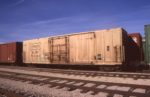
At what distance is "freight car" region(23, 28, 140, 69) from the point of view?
13727mm

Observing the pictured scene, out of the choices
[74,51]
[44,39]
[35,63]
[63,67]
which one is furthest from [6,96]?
[35,63]

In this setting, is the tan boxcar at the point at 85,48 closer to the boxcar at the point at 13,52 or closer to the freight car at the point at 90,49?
the freight car at the point at 90,49

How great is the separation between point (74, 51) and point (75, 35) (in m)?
1.52

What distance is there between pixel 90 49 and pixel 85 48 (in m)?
0.57

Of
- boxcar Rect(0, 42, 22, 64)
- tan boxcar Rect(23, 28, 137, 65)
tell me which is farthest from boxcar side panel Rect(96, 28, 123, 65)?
boxcar Rect(0, 42, 22, 64)

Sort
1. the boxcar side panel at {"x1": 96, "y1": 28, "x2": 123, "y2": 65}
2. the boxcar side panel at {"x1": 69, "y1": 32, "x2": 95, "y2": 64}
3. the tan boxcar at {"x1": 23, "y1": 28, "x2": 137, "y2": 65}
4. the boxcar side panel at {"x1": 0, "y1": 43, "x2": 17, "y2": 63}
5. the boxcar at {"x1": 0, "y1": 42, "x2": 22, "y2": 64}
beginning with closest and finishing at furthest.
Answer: the boxcar side panel at {"x1": 96, "y1": 28, "x2": 123, "y2": 65}, the tan boxcar at {"x1": 23, "y1": 28, "x2": 137, "y2": 65}, the boxcar side panel at {"x1": 69, "y1": 32, "x2": 95, "y2": 64}, the boxcar at {"x1": 0, "y1": 42, "x2": 22, "y2": 64}, the boxcar side panel at {"x1": 0, "y1": 43, "x2": 17, "y2": 63}

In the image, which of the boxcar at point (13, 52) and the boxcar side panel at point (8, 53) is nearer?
the boxcar at point (13, 52)

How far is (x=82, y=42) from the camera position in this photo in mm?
15945

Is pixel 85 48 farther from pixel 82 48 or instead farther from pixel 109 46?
pixel 109 46

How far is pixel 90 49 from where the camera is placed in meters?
15.3

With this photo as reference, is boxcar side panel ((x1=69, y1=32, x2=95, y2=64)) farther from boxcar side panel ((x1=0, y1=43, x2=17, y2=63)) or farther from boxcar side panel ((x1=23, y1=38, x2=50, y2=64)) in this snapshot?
boxcar side panel ((x1=0, y1=43, x2=17, y2=63))

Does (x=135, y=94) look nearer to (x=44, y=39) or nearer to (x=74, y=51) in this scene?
(x=74, y=51)

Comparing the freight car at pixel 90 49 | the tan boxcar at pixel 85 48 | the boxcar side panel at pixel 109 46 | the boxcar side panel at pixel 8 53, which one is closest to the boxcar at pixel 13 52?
the boxcar side panel at pixel 8 53

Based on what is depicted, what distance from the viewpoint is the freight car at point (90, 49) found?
13.7 meters
